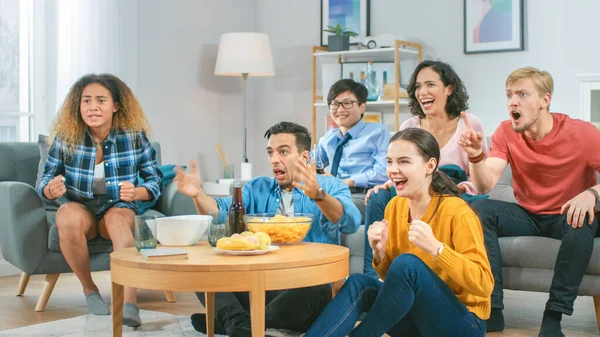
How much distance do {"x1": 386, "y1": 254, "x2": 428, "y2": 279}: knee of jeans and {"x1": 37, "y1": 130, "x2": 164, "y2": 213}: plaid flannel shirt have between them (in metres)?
1.70

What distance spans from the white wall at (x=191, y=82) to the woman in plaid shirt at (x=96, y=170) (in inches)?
69.0

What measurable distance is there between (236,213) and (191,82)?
327 centimetres

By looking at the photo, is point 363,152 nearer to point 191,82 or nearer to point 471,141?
point 471,141

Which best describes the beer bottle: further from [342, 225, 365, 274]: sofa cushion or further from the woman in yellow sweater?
[342, 225, 365, 274]: sofa cushion

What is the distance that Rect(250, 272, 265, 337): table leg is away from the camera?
211cm

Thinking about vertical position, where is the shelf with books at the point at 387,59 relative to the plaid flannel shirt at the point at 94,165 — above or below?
above

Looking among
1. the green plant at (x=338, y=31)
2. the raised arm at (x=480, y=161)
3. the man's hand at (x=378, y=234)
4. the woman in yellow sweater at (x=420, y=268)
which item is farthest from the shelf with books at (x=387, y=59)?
the man's hand at (x=378, y=234)

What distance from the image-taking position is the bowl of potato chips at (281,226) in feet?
8.02

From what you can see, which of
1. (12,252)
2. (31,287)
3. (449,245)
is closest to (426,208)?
(449,245)

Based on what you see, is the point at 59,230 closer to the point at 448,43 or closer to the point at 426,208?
the point at 426,208

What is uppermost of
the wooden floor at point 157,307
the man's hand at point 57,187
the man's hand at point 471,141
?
the man's hand at point 471,141

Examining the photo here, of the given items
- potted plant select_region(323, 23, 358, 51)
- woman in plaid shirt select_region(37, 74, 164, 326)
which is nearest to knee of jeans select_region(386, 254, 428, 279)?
woman in plaid shirt select_region(37, 74, 164, 326)

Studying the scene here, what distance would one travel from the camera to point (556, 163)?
3.10m

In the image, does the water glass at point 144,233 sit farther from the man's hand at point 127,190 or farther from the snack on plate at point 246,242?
the man's hand at point 127,190
